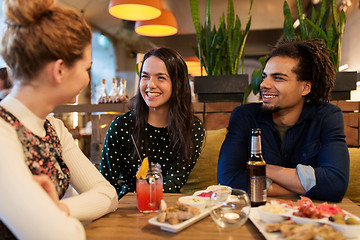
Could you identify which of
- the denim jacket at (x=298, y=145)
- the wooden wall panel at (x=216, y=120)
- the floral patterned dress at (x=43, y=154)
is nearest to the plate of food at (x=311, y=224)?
the denim jacket at (x=298, y=145)

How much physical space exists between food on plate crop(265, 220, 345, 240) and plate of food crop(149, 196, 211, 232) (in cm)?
22

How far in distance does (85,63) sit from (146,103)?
813 mm

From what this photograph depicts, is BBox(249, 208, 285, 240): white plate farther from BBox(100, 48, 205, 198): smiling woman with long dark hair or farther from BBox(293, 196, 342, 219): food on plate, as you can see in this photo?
BBox(100, 48, 205, 198): smiling woman with long dark hair

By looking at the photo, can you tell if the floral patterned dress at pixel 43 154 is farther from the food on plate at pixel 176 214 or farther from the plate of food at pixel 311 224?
the plate of food at pixel 311 224

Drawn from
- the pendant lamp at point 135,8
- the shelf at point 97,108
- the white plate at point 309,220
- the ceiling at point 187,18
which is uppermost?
the ceiling at point 187,18

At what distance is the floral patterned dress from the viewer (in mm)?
802

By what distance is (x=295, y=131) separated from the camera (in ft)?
5.22

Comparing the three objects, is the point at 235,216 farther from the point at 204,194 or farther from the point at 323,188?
the point at 323,188

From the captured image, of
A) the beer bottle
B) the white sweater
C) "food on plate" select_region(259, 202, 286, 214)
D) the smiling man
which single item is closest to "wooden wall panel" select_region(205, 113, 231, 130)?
the smiling man

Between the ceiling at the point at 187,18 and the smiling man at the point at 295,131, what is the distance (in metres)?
3.34

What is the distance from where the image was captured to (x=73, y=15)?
851 mm

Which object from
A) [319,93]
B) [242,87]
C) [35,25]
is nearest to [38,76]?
[35,25]

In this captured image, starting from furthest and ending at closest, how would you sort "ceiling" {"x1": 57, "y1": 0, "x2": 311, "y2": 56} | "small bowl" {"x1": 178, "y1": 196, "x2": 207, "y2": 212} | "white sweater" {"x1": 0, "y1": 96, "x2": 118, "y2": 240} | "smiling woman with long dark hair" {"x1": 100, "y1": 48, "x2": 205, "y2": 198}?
"ceiling" {"x1": 57, "y1": 0, "x2": 311, "y2": 56} < "smiling woman with long dark hair" {"x1": 100, "y1": 48, "x2": 205, "y2": 198} < "small bowl" {"x1": 178, "y1": 196, "x2": 207, "y2": 212} < "white sweater" {"x1": 0, "y1": 96, "x2": 118, "y2": 240}

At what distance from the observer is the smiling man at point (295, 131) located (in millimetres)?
1329
